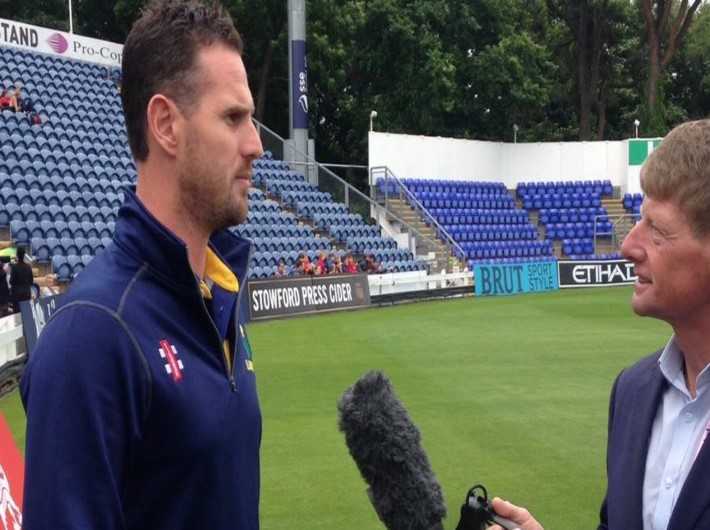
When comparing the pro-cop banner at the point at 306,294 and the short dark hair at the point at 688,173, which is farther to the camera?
the pro-cop banner at the point at 306,294

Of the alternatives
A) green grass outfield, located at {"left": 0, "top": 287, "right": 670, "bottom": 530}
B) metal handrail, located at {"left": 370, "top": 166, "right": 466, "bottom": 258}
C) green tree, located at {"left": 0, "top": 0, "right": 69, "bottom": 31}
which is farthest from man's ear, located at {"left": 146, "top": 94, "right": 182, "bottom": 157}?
green tree, located at {"left": 0, "top": 0, "right": 69, "bottom": 31}

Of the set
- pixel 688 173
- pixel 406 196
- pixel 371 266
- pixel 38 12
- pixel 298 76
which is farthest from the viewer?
pixel 38 12

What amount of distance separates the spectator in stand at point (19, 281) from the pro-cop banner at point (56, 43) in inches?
511

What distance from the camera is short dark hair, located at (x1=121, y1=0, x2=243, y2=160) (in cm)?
220

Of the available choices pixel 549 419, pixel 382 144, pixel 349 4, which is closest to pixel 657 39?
pixel 349 4

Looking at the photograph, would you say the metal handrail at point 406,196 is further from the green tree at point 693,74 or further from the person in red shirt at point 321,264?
the green tree at point 693,74

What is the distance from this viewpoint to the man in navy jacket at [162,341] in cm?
190

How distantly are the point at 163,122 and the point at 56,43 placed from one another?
90.3 ft

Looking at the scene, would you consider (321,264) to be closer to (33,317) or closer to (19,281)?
(19,281)

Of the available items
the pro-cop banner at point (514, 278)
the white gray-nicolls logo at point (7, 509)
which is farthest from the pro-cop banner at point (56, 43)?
the white gray-nicolls logo at point (7, 509)

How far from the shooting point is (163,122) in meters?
2.22

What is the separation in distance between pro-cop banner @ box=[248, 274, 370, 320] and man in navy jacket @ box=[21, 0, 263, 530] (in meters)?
18.4

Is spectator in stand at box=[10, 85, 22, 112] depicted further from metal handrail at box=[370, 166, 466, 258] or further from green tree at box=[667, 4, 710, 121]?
green tree at box=[667, 4, 710, 121]

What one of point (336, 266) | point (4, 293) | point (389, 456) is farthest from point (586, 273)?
point (389, 456)
